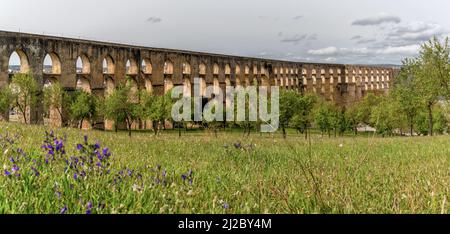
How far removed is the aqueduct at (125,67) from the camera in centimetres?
3356

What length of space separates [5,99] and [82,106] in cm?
670

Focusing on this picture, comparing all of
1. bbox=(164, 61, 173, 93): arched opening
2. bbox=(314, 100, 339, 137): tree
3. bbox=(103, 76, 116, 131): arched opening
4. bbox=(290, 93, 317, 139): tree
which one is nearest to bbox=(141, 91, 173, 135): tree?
bbox=(103, 76, 116, 131): arched opening

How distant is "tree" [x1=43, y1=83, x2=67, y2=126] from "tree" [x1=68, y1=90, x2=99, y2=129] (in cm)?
99

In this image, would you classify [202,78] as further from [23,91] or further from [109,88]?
[23,91]

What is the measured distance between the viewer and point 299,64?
288 feet

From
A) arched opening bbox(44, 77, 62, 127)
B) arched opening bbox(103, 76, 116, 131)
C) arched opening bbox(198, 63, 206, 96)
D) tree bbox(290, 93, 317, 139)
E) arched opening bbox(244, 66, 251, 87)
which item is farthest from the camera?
arched opening bbox(244, 66, 251, 87)

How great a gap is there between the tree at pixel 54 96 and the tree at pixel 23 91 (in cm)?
87

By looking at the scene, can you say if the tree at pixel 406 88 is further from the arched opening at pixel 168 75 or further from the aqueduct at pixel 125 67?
the arched opening at pixel 168 75

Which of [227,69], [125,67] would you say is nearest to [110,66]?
[125,67]

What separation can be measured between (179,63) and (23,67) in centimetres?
2293

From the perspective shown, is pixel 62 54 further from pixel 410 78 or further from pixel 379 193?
pixel 379 193

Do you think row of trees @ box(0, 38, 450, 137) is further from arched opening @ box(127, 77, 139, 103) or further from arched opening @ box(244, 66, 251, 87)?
arched opening @ box(244, 66, 251, 87)

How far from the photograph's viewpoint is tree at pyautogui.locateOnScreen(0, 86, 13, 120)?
29.9 metres

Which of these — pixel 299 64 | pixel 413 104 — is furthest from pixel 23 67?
pixel 299 64
